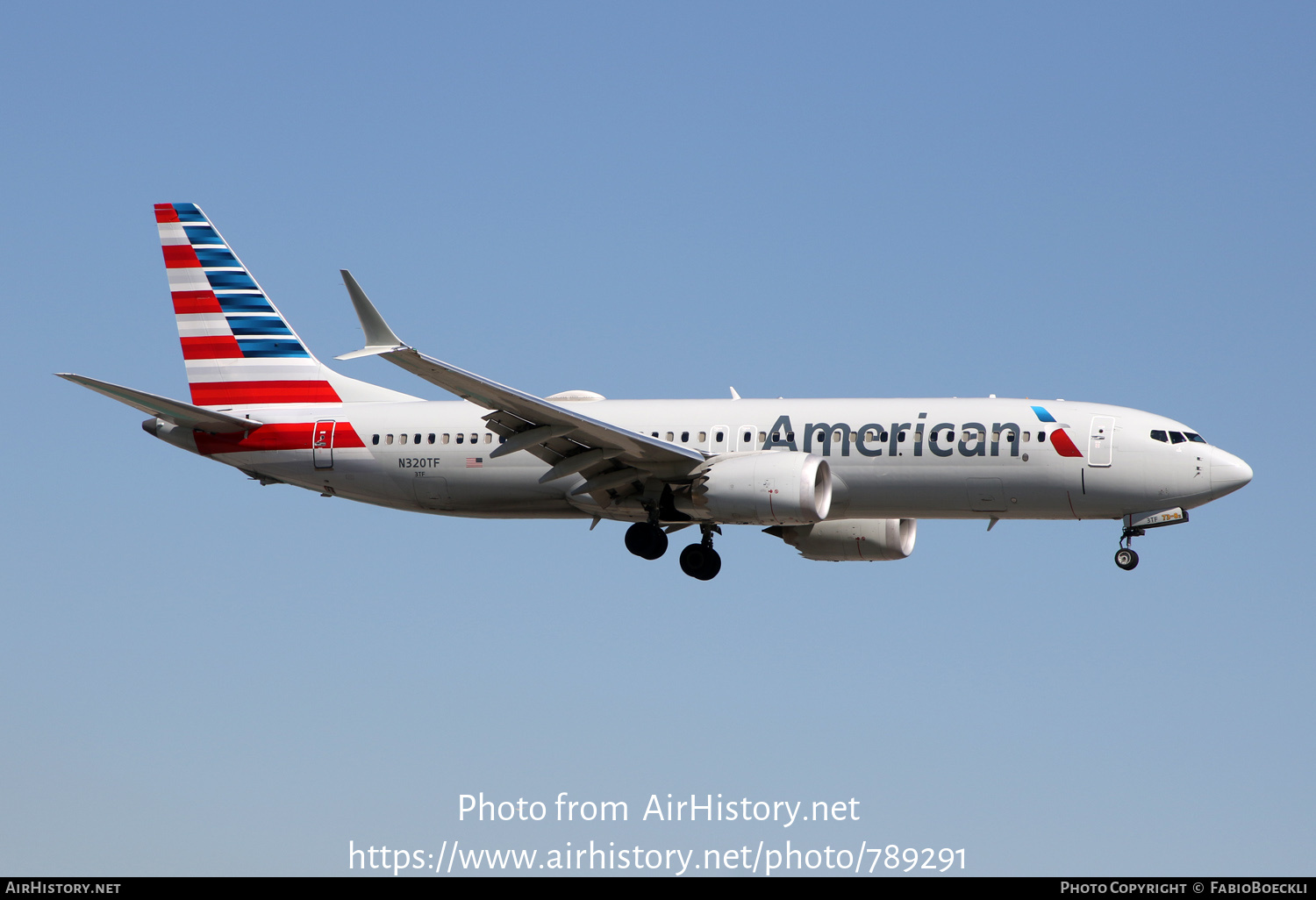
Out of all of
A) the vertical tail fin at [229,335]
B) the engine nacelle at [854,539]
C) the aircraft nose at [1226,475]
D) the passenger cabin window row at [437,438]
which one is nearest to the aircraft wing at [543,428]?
the passenger cabin window row at [437,438]

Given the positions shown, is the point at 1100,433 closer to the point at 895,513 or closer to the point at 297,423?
the point at 895,513

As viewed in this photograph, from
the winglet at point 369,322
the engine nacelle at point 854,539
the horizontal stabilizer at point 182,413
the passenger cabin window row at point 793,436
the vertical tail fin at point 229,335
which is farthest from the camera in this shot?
the vertical tail fin at point 229,335

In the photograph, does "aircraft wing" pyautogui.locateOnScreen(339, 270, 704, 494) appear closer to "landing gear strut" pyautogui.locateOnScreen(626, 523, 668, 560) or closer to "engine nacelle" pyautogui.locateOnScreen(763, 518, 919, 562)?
"landing gear strut" pyautogui.locateOnScreen(626, 523, 668, 560)

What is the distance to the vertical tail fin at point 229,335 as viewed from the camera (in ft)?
137

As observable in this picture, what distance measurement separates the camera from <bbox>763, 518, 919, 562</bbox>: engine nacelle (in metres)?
40.5

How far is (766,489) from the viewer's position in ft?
113

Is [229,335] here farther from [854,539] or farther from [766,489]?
[854,539]

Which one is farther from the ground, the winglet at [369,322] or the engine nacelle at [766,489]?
the winglet at [369,322]

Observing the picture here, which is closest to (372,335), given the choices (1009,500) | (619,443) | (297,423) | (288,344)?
(619,443)

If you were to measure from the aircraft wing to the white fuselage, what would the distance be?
1.29 m

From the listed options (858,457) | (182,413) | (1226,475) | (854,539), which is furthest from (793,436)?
(182,413)

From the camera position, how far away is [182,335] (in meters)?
43.3

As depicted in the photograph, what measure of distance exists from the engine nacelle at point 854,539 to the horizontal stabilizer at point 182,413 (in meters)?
14.3

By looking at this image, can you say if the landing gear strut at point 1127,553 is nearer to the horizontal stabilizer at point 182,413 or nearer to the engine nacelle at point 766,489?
the engine nacelle at point 766,489
